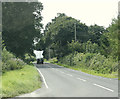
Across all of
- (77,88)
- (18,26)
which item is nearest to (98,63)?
(77,88)

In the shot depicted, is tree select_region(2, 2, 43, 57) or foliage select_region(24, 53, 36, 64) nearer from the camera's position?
tree select_region(2, 2, 43, 57)

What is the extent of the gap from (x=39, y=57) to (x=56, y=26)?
11.7m

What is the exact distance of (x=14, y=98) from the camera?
10.0m

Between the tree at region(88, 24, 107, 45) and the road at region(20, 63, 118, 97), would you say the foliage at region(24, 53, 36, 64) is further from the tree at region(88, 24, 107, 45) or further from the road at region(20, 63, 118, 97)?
the road at region(20, 63, 118, 97)

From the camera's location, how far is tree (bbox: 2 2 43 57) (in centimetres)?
4022

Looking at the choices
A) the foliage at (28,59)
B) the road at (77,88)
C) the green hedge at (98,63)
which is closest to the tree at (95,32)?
the foliage at (28,59)

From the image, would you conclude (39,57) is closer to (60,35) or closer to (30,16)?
(60,35)

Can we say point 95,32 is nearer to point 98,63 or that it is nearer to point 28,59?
point 28,59

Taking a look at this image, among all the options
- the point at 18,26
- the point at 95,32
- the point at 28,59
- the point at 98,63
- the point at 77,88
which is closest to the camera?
the point at 77,88

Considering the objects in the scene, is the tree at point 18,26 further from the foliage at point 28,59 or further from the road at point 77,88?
the road at point 77,88

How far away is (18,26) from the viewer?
41000 millimetres

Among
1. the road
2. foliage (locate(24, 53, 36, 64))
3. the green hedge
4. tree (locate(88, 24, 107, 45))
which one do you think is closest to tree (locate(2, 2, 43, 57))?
foliage (locate(24, 53, 36, 64))

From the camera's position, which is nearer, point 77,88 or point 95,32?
point 77,88

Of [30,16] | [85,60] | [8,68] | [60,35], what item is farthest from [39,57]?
[8,68]
